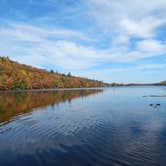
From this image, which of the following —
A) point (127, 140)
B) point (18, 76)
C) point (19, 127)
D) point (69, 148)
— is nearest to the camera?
point (69, 148)

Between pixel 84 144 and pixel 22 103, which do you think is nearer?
pixel 84 144

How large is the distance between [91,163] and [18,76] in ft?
537

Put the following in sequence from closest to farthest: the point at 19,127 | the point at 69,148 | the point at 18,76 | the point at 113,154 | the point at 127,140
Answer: the point at 113,154
the point at 69,148
the point at 127,140
the point at 19,127
the point at 18,76

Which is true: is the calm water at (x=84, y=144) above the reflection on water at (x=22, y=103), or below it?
below

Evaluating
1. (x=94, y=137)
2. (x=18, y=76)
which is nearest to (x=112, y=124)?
(x=94, y=137)

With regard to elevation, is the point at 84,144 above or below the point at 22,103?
below

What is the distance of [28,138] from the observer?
19.5 m

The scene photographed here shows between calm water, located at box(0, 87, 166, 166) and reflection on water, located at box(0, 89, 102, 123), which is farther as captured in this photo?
reflection on water, located at box(0, 89, 102, 123)

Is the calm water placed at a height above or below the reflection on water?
below

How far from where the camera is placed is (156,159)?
44.6 feet

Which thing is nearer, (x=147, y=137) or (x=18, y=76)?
(x=147, y=137)

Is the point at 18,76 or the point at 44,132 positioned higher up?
the point at 18,76

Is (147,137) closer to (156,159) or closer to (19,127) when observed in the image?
(156,159)

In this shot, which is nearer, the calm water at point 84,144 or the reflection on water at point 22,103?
the calm water at point 84,144
